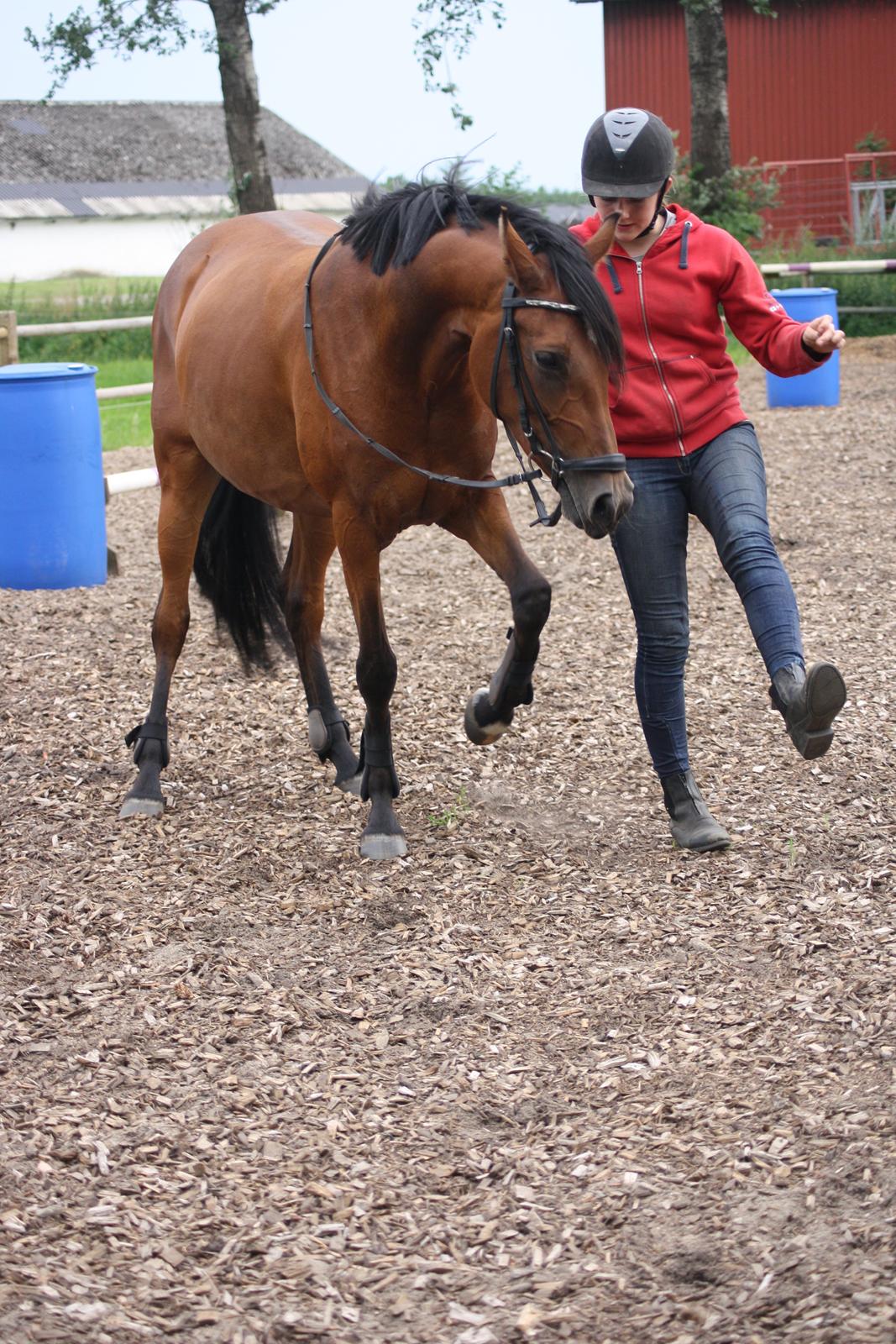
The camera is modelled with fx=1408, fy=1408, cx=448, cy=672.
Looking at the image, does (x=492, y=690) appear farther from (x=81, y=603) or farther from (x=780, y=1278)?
(x=81, y=603)

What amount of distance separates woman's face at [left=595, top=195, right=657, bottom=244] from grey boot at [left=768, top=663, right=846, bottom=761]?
1.20 m

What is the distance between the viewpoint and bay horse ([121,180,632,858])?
342 centimetres

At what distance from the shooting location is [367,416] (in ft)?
13.1

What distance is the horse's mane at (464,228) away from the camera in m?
3.35

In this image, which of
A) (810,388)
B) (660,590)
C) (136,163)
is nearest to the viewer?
(660,590)

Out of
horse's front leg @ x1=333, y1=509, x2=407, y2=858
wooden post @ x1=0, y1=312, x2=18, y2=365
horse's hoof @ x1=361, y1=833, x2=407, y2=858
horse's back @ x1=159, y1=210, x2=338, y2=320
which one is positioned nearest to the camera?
horse's front leg @ x1=333, y1=509, x2=407, y2=858

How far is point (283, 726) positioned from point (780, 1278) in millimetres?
3601

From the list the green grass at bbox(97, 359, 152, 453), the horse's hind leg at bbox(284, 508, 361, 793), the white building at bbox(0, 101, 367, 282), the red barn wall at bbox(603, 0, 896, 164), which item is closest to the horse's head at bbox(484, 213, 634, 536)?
the horse's hind leg at bbox(284, 508, 361, 793)

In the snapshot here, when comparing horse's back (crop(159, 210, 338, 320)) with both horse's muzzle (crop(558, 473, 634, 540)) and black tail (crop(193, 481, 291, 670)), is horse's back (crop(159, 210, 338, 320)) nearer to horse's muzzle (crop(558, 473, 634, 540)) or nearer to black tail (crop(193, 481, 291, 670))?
black tail (crop(193, 481, 291, 670))

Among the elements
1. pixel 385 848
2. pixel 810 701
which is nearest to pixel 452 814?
pixel 385 848

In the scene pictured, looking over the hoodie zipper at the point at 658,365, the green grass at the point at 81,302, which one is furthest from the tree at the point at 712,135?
the hoodie zipper at the point at 658,365

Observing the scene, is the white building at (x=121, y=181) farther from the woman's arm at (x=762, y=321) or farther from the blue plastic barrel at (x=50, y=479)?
the woman's arm at (x=762, y=321)

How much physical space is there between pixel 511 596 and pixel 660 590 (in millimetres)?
416

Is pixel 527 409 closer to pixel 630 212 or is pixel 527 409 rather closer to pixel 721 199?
pixel 630 212
